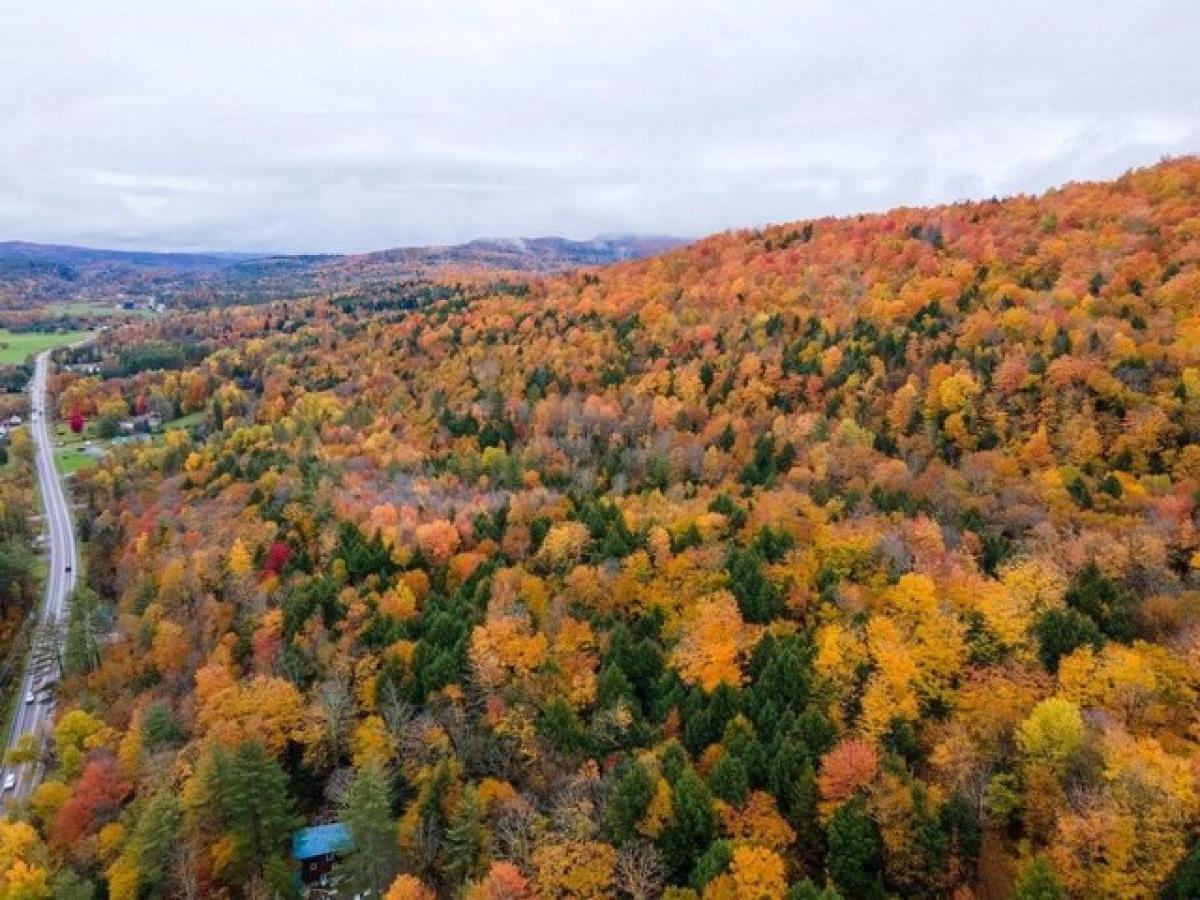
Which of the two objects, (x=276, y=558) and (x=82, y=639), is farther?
(x=82, y=639)

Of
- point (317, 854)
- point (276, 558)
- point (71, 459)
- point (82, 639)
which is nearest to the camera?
point (317, 854)

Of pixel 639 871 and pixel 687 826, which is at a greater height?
pixel 687 826

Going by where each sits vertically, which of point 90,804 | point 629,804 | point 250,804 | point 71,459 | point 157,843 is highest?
point 629,804

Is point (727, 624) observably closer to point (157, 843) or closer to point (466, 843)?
point (466, 843)

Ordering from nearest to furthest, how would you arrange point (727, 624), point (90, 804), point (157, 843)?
point (157, 843) → point (727, 624) → point (90, 804)

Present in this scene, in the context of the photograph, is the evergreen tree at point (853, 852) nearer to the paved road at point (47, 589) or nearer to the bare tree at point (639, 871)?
the bare tree at point (639, 871)

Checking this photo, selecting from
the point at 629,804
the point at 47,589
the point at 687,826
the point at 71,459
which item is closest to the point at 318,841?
the point at 629,804

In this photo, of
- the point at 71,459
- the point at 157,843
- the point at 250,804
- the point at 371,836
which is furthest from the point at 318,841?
the point at 71,459
